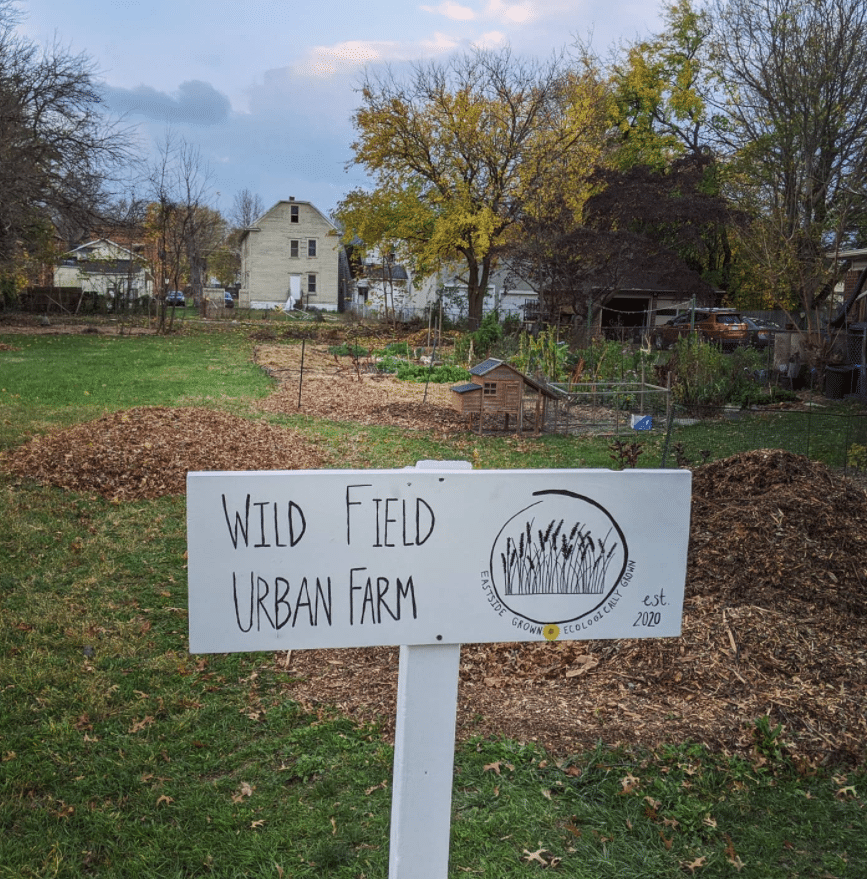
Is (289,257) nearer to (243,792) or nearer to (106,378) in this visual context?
(106,378)

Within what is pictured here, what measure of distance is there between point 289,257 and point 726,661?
50270 millimetres

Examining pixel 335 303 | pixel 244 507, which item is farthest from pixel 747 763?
pixel 335 303

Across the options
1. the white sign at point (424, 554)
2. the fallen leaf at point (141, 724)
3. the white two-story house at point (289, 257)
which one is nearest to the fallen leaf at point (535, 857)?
the white sign at point (424, 554)

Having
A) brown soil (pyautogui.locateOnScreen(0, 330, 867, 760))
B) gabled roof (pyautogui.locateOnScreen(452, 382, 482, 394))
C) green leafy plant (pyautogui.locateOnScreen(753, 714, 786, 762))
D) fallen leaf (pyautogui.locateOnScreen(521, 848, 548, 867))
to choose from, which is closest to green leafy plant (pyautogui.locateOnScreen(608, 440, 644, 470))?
brown soil (pyautogui.locateOnScreen(0, 330, 867, 760))

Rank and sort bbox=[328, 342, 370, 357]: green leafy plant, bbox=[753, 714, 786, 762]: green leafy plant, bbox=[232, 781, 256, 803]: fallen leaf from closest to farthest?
1. bbox=[232, 781, 256, 803]: fallen leaf
2. bbox=[753, 714, 786, 762]: green leafy plant
3. bbox=[328, 342, 370, 357]: green leafy plant

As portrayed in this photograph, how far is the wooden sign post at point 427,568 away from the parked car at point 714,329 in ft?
72.2

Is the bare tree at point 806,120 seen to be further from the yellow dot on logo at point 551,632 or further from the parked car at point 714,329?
the yellow dot on logo at point 551,632

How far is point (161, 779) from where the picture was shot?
358 cm

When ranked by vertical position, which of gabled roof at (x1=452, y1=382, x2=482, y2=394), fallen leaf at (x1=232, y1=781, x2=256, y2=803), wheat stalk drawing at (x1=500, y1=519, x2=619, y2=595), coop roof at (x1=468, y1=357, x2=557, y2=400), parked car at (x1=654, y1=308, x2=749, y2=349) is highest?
parked car at (x1=654, y1=308, x2=749, y2=349)

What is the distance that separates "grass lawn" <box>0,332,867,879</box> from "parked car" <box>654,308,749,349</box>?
20212mm

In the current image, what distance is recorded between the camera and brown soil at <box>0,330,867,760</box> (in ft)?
12.8

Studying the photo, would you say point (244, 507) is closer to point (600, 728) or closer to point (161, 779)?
point (161, 779)

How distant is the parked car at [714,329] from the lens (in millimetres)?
23625

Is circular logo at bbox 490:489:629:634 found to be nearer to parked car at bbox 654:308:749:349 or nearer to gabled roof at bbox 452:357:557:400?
gabled roof at bbox 452:357:557:400
